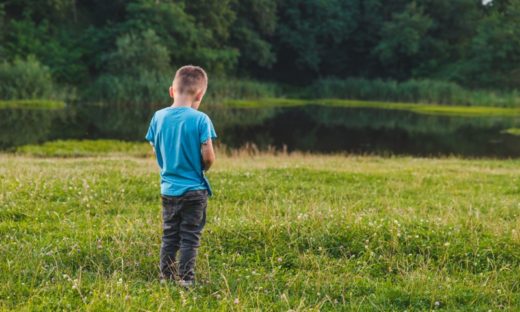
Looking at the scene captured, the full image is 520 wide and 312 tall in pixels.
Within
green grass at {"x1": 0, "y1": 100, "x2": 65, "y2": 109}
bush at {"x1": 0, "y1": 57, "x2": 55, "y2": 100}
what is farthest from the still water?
bush at {"x1": 0, "y1": 57, "x2": 55, "y2": 100}

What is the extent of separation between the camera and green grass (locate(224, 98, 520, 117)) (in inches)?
2393

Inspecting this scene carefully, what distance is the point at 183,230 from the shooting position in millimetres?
6004

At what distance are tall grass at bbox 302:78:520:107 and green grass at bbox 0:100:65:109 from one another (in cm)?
4420

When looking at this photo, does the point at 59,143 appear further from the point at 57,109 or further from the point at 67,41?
the point at 67,41

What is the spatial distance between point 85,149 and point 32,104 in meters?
26.5

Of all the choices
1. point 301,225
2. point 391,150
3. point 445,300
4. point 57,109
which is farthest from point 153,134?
point 57,109

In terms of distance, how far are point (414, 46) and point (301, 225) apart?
7894cm

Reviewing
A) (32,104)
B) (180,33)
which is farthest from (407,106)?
(32,104)

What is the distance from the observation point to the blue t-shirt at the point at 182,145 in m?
5.91

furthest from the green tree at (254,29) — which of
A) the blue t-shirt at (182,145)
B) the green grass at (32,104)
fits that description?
the blue t-shirt at (182,145)

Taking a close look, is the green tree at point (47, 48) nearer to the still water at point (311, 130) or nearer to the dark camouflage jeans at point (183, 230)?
the still water at point (311, 130)

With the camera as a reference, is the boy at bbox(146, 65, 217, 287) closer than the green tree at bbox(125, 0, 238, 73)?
Yes

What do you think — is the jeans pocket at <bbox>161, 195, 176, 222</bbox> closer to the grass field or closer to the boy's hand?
the boy's hand

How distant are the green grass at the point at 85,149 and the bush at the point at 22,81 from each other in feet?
85.6
